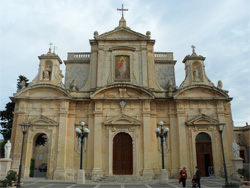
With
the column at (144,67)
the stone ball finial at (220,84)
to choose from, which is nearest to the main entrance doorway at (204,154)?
the stone ball finial at (220,84)

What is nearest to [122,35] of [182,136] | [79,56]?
[79,56]

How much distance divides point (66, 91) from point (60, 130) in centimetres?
379

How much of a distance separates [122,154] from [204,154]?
25.8ft

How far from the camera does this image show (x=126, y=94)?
22578 mm

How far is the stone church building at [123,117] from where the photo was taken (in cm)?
2108

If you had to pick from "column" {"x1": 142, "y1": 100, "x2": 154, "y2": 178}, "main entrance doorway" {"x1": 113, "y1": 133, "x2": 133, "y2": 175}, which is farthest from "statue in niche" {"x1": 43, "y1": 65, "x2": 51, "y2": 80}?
"column" {"x1": 142, "y1": 100, "x2": 154, "y2": 178}

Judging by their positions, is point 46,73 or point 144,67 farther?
point 144,67

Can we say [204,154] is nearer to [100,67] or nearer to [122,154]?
[122,154]

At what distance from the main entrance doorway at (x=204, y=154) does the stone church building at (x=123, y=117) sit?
9cm

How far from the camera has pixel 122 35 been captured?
2517cm

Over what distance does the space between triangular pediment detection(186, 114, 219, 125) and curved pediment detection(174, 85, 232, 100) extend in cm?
192

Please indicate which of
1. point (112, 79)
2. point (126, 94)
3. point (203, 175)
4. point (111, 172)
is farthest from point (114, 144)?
point (203, 175)

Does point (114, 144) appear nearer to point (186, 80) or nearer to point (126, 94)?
point (126, 94)

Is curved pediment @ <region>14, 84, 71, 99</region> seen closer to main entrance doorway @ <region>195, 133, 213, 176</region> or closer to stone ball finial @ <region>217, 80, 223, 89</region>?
main entrance doorway @ <region>195, 133, 213, 176</region>
